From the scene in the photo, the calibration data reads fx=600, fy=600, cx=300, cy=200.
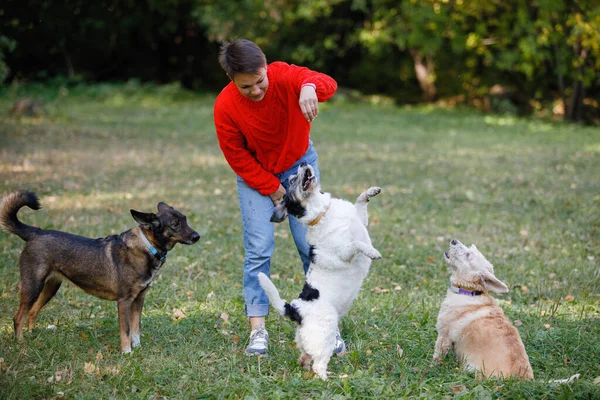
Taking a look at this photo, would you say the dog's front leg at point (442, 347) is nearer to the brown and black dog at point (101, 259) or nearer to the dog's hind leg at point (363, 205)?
the dog's hind leg at point (363, 205)

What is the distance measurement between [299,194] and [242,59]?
1.06m

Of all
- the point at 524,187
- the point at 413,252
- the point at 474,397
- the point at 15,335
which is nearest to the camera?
the point at 474,397

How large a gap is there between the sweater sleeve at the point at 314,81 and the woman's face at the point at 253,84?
0.22 metres

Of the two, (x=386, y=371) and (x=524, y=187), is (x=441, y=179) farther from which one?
(x=386, y=371)

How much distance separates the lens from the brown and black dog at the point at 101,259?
16.2 ft

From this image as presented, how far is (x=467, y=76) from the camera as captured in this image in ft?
92.8

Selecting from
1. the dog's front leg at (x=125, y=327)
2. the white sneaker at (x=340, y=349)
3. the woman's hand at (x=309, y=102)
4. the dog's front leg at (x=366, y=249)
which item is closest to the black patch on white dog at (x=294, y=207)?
the dog's front leg at (x=366, y=249)

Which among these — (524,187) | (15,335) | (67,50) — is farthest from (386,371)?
(67,50)

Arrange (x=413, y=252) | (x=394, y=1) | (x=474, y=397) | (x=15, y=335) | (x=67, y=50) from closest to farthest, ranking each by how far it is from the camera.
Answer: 1. (x=474, y=397)
2. (x=15, y=335)
3. (x=413, y=252)
4. (x=394, y=1)
5. (x=67, y=50)

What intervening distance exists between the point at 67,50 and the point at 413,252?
28.8 metres

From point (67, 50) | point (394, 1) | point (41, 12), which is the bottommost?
point (67, 50)

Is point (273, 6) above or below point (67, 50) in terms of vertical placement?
above

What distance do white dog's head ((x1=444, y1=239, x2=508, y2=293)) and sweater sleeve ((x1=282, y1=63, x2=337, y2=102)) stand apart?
1.59 metres

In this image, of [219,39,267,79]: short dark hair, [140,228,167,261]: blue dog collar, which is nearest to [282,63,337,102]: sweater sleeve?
[219,39,267,79]: short dark hair
